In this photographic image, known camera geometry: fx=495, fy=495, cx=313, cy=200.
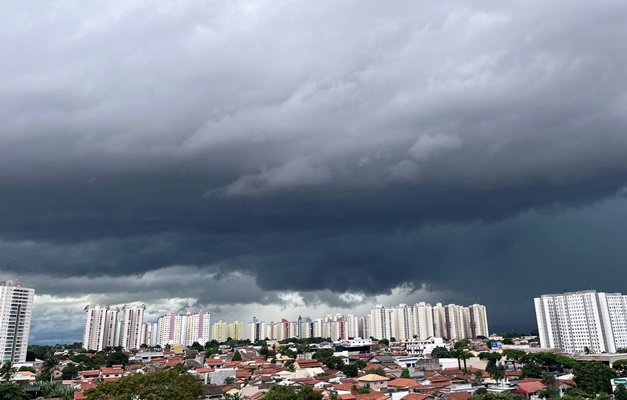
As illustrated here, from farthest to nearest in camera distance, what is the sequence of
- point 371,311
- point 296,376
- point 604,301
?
1. point 371,311
2. point 604,301
3. point 296,376

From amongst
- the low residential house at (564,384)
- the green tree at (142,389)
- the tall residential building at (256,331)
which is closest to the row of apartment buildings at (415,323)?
the tall residential building at (256,331)

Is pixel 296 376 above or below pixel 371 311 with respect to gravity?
below

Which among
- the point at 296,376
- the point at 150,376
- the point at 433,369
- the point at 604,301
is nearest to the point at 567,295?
the point at 604,301

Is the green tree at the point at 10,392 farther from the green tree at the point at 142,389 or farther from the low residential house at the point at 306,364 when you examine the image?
the low residential house at the point at 306,364

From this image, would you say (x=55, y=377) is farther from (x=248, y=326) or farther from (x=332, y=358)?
(x=248, y=326)

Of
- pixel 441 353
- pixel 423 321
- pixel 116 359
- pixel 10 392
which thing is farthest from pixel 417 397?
pixel 423 321

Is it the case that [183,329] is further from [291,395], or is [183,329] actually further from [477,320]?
[291,395]

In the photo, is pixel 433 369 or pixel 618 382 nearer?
pixel 618 382
